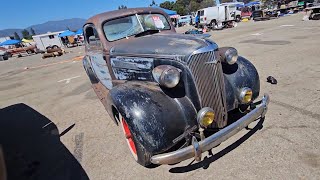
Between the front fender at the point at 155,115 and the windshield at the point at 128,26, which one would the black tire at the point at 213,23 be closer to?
the windshield at the point at 128,26

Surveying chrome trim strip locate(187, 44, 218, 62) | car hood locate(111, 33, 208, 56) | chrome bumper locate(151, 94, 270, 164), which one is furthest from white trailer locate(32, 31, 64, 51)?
chrome bumper locate(151, 94, 270, 164)

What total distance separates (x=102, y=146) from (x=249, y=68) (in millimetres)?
2784

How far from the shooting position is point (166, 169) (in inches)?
117

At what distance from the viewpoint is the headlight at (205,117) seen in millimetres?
2662

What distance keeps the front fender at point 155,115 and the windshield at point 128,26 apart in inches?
66.2

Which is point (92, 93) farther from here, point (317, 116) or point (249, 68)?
point (317, 116)

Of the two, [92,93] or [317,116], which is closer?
[317,116]

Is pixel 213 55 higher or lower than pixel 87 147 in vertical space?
higher

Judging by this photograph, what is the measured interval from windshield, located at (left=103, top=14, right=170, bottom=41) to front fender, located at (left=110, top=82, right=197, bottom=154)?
1.68 meters

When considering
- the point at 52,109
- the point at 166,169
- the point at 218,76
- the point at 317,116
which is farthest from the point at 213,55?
the point at 52,109

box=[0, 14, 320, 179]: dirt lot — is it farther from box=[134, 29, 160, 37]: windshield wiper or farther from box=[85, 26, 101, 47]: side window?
box=[134, 29, 160, 37]: windshield wiper

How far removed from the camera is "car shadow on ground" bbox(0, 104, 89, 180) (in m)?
3.23

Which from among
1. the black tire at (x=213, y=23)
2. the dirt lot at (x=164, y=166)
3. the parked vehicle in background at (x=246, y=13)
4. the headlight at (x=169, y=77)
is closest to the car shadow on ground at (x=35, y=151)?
the dirt lot at (x=164, y=166)

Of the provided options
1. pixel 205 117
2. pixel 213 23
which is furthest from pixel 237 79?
pixel 213 23
